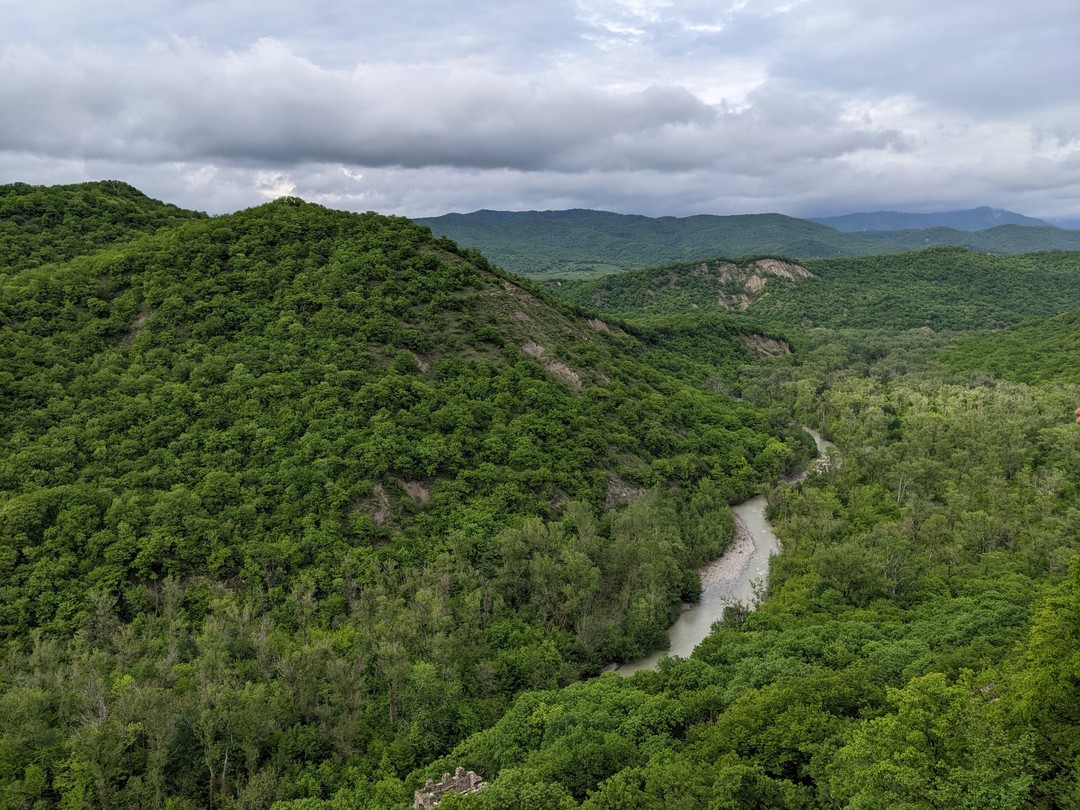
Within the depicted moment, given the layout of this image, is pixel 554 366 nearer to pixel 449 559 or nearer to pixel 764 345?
pixel 449 559

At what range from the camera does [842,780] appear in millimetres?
22672

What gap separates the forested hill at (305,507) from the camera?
35.6 m

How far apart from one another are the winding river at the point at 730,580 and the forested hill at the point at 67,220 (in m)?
89.9

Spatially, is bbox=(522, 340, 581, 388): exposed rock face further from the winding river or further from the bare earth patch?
the bare earth patch

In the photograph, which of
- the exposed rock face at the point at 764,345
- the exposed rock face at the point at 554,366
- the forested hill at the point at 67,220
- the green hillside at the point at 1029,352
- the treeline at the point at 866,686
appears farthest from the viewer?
the exposed rock face at the point at 764,345

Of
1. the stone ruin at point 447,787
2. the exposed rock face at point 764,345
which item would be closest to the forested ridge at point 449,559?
the stone ruin at point 447,787

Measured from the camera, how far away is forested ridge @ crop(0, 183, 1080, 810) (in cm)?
2959

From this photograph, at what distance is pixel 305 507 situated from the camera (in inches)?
2197

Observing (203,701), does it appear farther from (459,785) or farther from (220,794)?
(459,785)

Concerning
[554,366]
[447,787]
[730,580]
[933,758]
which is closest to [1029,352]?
[730,580]

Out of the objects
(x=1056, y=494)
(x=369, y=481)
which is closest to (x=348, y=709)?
(x=369, y=481)

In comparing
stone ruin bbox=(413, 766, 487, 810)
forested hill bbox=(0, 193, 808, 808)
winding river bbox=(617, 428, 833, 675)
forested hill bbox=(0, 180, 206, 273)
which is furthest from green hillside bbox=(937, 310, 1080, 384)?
forested hill bbox=(0, 180, 206, 273)

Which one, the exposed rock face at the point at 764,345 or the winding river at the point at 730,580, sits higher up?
the exposed rock face at the point at 764,345

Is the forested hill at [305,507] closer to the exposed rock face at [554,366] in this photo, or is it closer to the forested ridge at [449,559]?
the forested ridge at [449,559]
